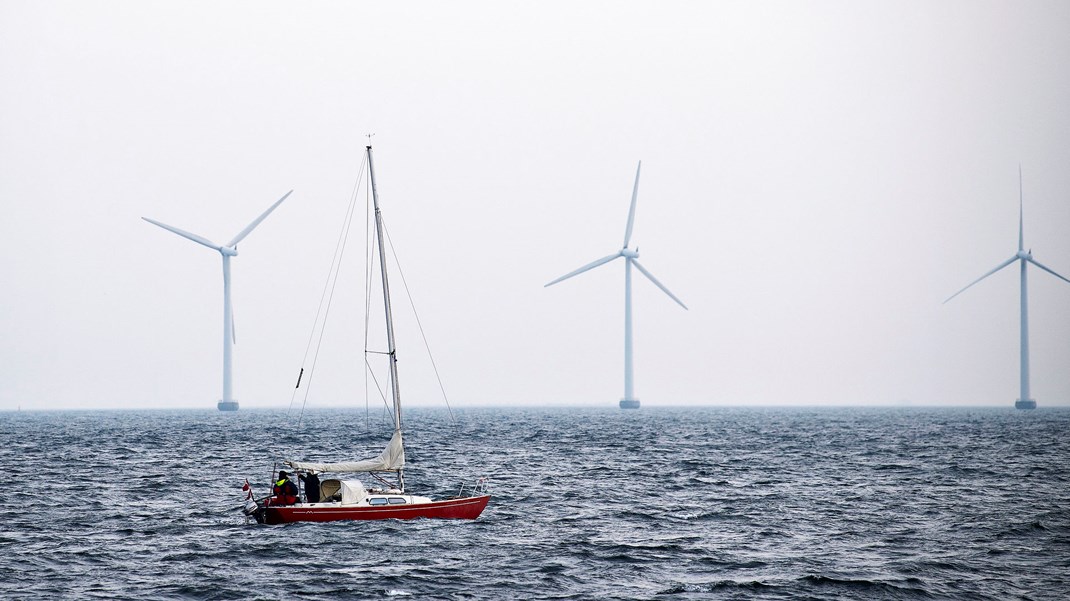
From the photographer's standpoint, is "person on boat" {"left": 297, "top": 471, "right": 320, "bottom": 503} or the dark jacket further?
"person on boat" {"left": 297, "top": 471, "right": 320, "bottom": 503}

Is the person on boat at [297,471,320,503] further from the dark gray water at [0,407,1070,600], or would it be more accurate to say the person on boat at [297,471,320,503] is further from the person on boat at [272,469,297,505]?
→ the dark gray water at [0,407,1070,600]

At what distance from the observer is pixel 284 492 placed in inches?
2133

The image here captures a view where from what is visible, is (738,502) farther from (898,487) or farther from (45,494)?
(45,494)

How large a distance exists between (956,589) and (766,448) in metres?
85.2

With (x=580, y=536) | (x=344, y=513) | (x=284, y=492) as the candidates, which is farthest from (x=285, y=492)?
(x=580, y=536)

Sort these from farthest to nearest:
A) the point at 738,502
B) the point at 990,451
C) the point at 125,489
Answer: the point at 990,451
the point at 125,489
the point at 738,502

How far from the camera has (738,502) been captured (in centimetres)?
6575

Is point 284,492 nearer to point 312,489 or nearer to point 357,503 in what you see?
point 312,489

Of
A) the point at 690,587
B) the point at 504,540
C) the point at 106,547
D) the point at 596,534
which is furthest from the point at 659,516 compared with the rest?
the point at 106,547

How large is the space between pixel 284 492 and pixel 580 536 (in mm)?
13811

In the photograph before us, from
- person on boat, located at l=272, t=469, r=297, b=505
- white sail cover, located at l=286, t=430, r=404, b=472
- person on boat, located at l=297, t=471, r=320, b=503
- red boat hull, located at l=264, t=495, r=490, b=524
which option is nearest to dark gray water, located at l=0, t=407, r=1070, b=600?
red boat hull, located at l=264, t=495, r=490, b=524

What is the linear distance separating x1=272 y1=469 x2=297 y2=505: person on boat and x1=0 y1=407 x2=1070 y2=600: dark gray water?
1.22 metres

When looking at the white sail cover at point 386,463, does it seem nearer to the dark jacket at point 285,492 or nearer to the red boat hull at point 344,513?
the dark jacket at point 285,492

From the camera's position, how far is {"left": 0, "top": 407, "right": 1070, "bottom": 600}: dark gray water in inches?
1582
